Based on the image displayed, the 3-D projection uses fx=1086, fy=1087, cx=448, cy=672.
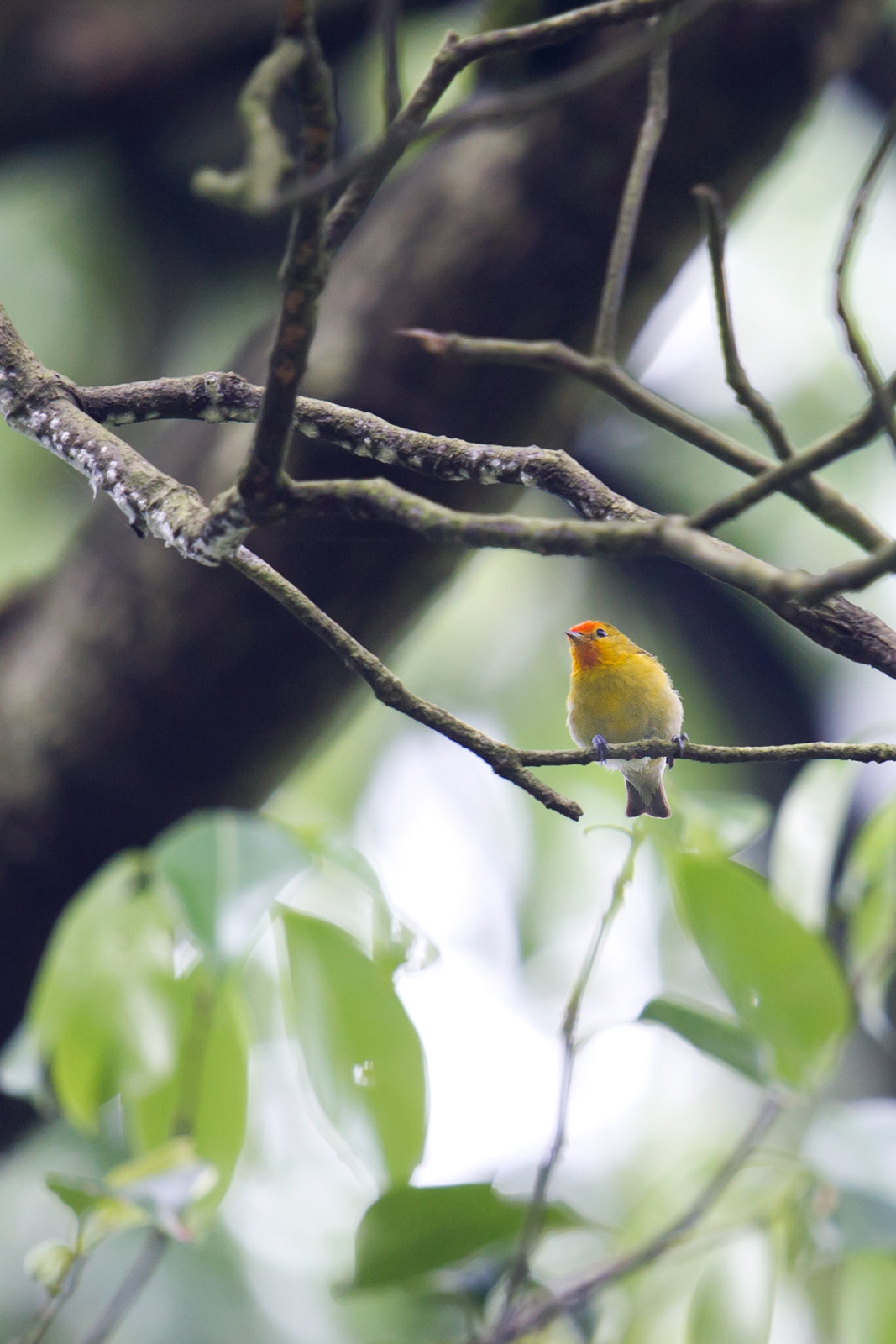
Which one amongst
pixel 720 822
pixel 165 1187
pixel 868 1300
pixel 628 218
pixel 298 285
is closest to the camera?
pixel 298 285

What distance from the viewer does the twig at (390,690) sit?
0.98 metres

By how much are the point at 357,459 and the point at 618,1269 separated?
2133 mm

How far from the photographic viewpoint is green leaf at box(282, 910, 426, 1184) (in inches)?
74.3

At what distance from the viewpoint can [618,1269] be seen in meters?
1.88

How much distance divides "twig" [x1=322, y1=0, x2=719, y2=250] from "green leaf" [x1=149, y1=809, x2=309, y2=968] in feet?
3.63

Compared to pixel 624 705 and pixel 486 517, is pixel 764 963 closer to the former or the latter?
pixel 624 705

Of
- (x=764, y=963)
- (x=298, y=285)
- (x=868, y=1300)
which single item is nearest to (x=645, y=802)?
(x=764, y=963)

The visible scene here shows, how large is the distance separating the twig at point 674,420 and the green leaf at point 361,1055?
4.54 feet

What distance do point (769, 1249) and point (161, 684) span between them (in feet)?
7.57

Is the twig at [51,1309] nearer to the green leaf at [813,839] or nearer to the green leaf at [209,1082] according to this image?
the green leaf at [209,1082]

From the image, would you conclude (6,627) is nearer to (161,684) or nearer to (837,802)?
(161,684)

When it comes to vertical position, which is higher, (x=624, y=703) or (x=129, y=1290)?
(x=624, y=703)

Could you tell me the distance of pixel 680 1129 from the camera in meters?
6.58

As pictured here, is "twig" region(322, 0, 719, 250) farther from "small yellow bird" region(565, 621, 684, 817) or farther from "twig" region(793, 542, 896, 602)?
"small yellow bird" region(565, 621, 684, 817)
